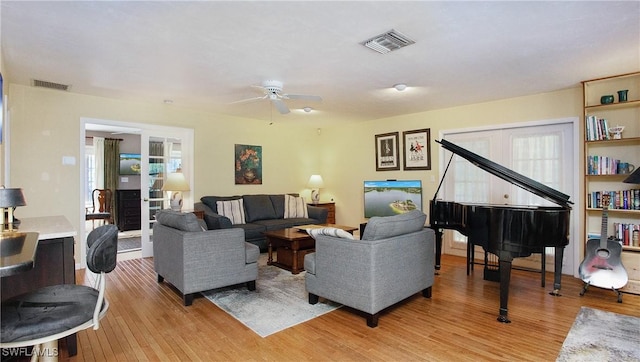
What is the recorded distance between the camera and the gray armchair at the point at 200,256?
10.8 feet

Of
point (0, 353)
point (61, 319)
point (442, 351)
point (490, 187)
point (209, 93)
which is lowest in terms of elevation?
point (442, 351)

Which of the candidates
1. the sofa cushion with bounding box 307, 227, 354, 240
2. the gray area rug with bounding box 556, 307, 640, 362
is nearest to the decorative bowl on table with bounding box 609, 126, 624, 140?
the gray area rug with bounding box 556, 307, 640, 362

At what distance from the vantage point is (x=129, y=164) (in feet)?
26.2

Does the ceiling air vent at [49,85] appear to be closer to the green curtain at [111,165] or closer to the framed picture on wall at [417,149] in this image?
the green curtain at [111,165]

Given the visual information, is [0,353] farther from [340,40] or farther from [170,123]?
[170,123]

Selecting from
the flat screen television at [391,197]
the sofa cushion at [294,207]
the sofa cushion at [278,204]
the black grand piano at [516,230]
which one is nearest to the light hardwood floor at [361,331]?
the black grand piano at [516,230]

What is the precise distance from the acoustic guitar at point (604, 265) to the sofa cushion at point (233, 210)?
4692 mm

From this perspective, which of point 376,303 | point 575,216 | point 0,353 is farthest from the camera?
point 575,216

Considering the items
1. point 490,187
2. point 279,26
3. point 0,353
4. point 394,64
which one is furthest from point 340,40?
point 490,187

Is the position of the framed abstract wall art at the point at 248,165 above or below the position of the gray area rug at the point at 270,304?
above

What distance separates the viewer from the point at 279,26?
2.58 metres

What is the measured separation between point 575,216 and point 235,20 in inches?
182

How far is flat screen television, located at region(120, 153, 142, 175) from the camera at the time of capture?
7.93m

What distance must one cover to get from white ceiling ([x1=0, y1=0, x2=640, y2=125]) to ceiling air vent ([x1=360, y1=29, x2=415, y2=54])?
8 centimetres
